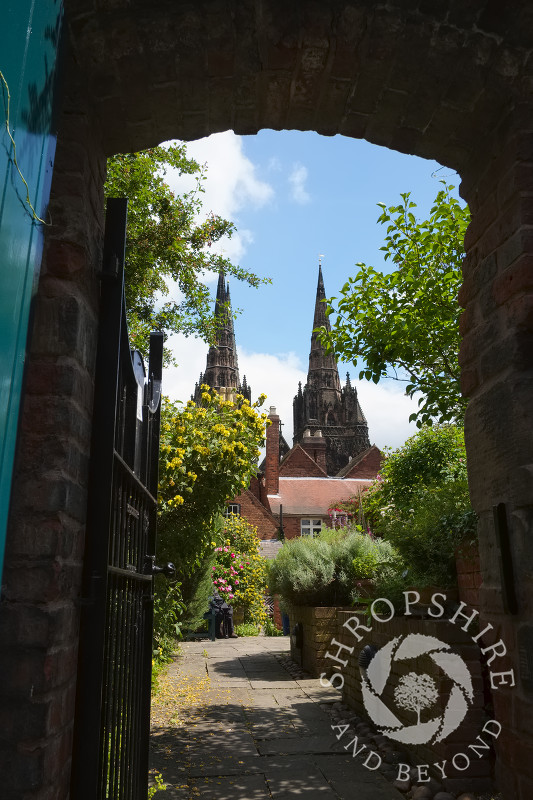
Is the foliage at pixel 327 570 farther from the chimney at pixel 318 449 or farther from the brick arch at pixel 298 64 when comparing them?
the chimney at pixel 318 449

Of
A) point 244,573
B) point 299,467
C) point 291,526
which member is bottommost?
point 244,573

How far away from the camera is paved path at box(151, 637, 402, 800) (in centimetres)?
364

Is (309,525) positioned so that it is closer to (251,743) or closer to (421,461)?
(421,461)

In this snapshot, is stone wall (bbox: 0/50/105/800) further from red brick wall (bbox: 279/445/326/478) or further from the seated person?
red brick wall (bbox: 279/445/326/478)

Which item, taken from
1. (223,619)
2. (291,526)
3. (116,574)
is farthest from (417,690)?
(291,526)

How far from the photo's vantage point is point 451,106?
2.50 m

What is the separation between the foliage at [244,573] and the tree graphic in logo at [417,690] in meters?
9.24

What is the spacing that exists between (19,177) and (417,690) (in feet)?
12.4

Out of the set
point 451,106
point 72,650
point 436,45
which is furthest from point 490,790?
point 436,45

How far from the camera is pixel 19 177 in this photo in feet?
4.99

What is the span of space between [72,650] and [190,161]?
25.0 feet

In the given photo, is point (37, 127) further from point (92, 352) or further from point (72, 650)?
point (72, 650)

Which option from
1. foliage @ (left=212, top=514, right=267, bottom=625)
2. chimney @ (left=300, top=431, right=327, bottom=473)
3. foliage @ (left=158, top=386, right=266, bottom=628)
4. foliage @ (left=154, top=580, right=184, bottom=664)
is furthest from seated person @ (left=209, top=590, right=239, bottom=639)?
chimney @ (left=300, top=431, right=327, bottom=473)

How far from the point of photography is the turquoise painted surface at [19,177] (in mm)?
1424
